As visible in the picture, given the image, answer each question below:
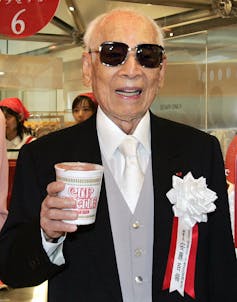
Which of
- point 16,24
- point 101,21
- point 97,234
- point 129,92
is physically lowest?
point 97,234

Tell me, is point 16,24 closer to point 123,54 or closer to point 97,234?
point 123,54

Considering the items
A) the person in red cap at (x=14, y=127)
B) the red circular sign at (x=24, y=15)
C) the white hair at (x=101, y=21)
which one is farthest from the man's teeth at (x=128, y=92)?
the person in red cap at (x=14, y=127)

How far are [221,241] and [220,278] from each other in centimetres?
12

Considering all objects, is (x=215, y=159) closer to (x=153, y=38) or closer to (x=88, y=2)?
(x=153, y=38)

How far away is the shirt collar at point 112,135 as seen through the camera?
2039mm

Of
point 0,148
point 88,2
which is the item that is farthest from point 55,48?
point 0,148

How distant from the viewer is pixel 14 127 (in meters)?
6.50

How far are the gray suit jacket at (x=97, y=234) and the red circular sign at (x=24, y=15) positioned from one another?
3.20 metres

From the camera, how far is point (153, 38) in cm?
207

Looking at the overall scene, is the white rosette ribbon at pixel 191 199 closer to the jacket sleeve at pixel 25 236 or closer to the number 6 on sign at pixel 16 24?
the jacket sleeve at pixel 25 236

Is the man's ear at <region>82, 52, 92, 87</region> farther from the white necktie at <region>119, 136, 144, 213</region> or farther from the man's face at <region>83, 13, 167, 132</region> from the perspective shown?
the white necktie at <region>119, 136, 144, 213</region>

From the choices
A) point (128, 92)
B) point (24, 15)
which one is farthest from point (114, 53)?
point (24, 15)

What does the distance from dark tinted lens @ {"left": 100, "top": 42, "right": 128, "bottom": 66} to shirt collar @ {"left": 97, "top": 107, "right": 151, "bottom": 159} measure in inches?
7.6

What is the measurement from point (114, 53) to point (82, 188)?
592 millimetres
